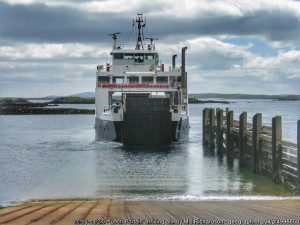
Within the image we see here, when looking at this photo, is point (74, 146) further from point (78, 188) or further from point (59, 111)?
point (59, 111)

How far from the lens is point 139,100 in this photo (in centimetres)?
3297

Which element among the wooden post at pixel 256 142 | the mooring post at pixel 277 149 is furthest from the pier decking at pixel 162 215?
the wooden post at pixel 256 142

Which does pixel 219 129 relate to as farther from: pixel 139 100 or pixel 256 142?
pixel 256 142

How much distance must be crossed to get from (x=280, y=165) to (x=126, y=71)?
23179 mm

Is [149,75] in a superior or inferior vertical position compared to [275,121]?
superior

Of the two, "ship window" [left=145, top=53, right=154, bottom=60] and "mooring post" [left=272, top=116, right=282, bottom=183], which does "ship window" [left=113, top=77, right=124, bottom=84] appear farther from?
"mooring post" [left=272, top=116, right=282, bottom=183]

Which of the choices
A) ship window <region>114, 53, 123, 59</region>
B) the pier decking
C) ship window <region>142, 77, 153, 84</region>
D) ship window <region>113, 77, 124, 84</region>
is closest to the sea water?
ship window <region>113, 77, 124, 84</region>

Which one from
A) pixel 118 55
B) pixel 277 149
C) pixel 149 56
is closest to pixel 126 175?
pixel 277 149

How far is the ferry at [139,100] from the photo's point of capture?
1313 inches

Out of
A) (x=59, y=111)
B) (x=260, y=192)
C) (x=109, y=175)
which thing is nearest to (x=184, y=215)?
(x=260, y=192)

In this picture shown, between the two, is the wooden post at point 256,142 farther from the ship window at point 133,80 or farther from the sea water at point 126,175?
the ship window at point 133,80

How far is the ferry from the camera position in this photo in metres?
33.3

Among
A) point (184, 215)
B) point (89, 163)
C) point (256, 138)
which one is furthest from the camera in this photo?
point (89, 163)

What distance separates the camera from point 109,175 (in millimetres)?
24500
